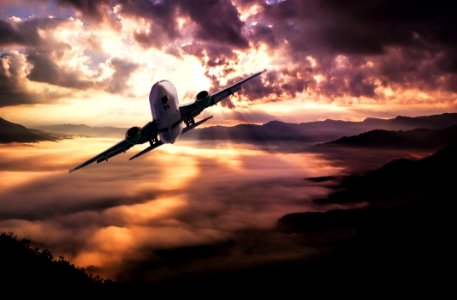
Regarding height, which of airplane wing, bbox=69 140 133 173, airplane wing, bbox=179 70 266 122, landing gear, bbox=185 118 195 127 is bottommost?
airplane wing, bbox=69 140 133 173

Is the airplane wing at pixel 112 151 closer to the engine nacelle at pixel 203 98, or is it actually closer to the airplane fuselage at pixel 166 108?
the airplane fuselage at pixel 166 108

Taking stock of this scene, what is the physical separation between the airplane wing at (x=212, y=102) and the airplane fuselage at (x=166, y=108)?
1.48m

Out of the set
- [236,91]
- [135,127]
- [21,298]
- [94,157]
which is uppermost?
[236,91]

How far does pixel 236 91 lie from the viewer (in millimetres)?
43469

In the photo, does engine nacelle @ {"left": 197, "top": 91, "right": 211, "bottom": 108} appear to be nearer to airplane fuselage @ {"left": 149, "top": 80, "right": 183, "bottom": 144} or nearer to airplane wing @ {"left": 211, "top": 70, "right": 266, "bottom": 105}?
airplane wing @ {"left": 211, "top": 70, "right": 266, "bottom": 105}

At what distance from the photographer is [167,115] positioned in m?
37.8

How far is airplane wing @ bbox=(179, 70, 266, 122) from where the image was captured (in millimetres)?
41469

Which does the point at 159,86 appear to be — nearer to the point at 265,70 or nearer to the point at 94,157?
the point at 265,70

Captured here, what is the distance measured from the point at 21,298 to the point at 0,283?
14826 millimetres

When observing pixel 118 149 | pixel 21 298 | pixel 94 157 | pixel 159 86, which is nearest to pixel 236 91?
pixel 159 86

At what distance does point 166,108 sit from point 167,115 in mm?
1276

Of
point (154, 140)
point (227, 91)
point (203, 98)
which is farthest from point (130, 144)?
point (227, 91)

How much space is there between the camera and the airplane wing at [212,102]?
41469mm

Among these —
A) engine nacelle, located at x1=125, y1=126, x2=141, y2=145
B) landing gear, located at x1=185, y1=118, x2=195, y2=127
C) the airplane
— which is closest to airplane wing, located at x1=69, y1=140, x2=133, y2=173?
the airplane
